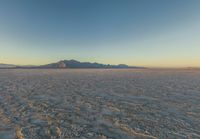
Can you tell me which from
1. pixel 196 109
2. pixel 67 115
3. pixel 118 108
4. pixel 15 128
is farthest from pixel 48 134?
pixel 196 109

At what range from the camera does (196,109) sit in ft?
18.9

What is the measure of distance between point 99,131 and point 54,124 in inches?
53.4

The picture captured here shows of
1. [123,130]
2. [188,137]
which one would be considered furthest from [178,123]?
[123,130]

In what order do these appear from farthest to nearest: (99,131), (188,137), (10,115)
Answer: (10,115)
(99,131)
(188,137)

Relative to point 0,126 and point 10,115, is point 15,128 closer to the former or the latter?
point 0,126

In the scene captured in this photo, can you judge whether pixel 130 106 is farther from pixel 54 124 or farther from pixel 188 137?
pixel 54 124

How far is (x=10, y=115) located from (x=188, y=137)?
5220 millimetres

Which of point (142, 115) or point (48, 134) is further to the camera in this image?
point (142, 115)

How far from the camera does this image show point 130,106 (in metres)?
6.29

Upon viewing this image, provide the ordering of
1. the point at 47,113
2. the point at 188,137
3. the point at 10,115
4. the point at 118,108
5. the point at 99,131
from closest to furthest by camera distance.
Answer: the point at 188,137 → the point at 99,131 → the point at 10,115 → the point at 47,113 → the point at 118,108

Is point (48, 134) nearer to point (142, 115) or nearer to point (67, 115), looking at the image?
point (67, 115)

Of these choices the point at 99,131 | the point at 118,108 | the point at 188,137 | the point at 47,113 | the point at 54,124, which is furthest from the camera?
the point at 118,108

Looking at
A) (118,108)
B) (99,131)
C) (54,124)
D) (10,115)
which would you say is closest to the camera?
(99,131)

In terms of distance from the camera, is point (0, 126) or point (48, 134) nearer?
point (48, 134)
